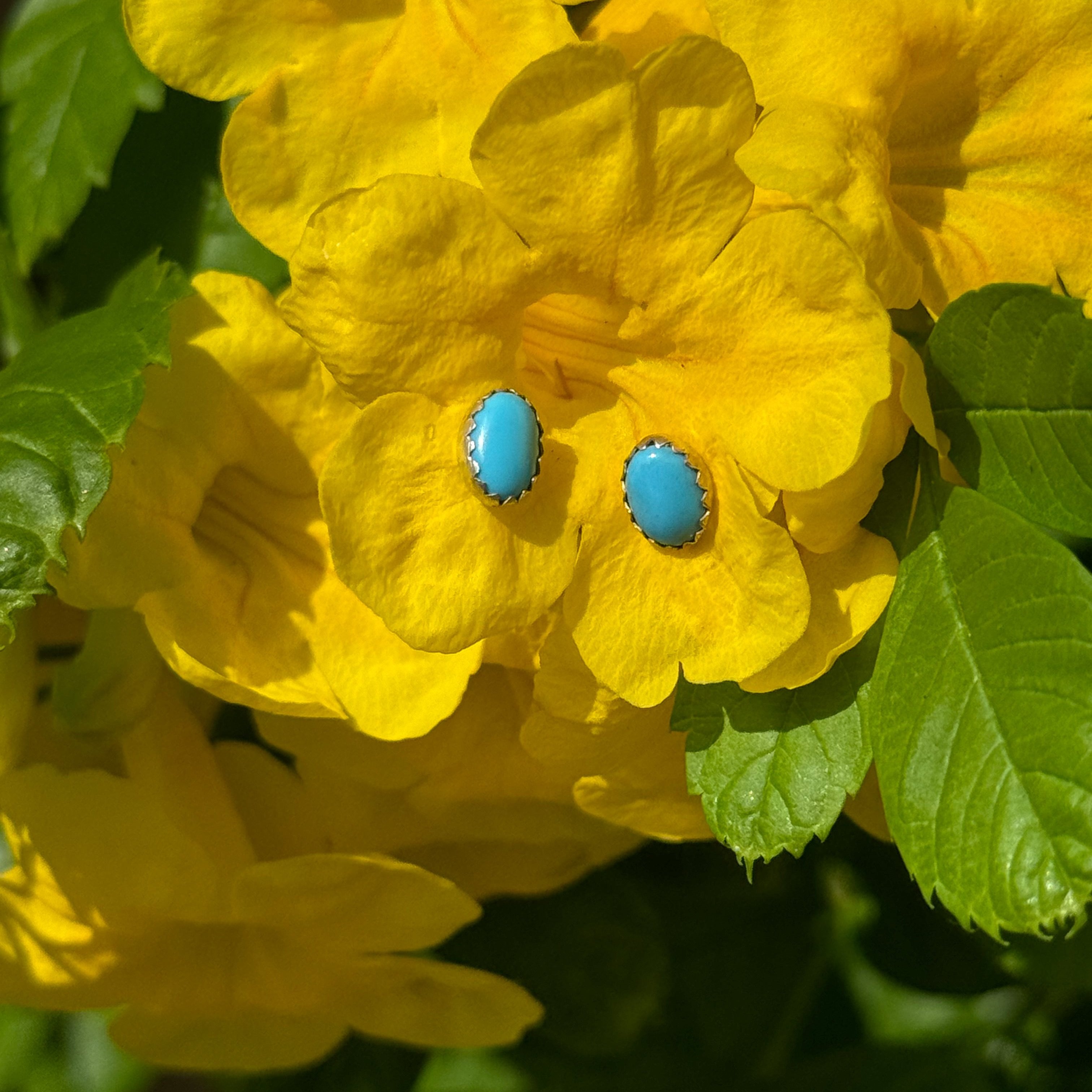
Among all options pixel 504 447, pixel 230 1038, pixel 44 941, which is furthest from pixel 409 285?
pixel 230 1038

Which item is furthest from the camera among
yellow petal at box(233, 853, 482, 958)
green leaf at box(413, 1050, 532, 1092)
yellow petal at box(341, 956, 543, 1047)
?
green leaf at box(413, 1050, 532, 1092)

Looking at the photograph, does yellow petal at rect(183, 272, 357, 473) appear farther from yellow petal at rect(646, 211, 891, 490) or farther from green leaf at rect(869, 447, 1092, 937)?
green leaf at rect(869, 447, 1092, 937)

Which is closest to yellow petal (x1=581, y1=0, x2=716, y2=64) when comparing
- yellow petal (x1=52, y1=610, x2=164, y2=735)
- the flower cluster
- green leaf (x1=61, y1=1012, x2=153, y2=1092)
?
the flower cluster

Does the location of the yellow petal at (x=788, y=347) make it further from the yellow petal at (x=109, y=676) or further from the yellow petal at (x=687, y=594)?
the yellow petal at (x=109, y=676)

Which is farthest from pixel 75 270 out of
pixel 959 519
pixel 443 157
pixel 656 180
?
pixel 959 519

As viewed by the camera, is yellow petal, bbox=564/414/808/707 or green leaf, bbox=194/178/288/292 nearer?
yellow petal, bbox=564/414/808/707

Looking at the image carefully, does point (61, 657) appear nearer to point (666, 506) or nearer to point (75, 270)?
point (75, 270)

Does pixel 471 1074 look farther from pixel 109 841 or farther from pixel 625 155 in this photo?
pixel 625 155
